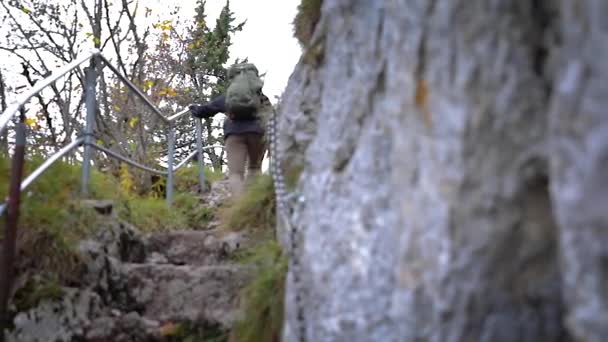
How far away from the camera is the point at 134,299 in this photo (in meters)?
3.78

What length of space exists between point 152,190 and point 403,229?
17.0 ft

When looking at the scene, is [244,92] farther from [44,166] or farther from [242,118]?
[44,166]

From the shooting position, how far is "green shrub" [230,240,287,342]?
2.87 metres

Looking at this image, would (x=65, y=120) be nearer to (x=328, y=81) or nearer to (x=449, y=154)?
(x=328, y=81)

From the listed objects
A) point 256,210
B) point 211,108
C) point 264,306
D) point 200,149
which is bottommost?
point 264,306

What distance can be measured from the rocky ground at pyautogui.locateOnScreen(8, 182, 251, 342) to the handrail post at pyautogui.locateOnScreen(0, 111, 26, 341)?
0.80 feet

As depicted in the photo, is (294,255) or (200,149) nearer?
(294,255)

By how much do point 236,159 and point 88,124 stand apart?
1.76 metres

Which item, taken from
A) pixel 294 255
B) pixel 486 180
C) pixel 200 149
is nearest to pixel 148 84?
pixel 200 149

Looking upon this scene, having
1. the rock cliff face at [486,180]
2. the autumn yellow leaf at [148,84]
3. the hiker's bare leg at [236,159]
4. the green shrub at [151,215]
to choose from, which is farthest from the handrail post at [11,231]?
the autumn yellow leaf at [148,84]

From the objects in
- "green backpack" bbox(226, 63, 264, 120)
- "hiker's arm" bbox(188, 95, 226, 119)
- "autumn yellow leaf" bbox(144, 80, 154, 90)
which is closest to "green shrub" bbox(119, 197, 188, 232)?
"hiker's arm" bbox(188, 95, 226, 119)

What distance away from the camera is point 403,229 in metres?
1.69

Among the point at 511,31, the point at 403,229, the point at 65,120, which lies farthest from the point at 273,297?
the point at 65,120

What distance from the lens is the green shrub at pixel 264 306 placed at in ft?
9.41
